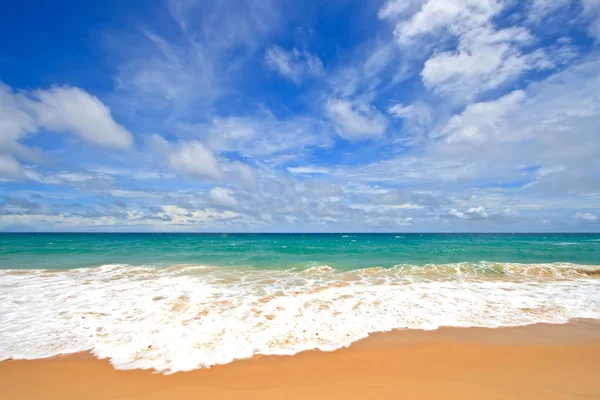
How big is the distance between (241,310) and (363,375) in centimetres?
480

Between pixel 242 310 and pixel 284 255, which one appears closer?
pixel 242 310

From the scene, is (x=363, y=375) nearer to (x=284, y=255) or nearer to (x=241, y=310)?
(x=241, y=310)

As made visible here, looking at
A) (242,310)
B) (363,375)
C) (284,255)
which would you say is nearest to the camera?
(363,375)

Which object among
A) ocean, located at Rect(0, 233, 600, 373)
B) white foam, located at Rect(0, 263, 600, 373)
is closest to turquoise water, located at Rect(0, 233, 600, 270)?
ocean, located at Rect(0, 233, 600, 373)

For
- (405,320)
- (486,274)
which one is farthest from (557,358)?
(486,274)

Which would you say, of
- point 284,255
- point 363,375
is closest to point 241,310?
point 363,375

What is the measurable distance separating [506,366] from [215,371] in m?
5.58

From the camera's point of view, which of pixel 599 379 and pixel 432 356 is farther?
pixel 432 356

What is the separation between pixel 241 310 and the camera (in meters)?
8.41

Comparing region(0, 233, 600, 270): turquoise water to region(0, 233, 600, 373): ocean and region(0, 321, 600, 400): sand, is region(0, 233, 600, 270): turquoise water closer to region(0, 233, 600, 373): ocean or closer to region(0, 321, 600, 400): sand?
region(0, 233, 600, 373): ocean

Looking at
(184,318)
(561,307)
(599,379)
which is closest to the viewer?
(599,379)

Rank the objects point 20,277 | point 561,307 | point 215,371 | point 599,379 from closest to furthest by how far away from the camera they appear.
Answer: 1. point 599,379
2. point 215,371
3. point 561,307
4. point 20,277

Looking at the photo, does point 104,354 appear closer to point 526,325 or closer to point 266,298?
point 266,298

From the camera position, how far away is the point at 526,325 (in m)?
7.08
